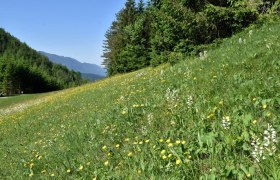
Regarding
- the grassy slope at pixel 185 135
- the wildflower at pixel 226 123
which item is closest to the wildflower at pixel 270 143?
the grassy slope at pixel 185 135

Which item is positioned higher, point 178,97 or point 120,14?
point 120,14

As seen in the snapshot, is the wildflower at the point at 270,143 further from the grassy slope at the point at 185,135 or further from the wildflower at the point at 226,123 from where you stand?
the wildflower at the point at 226,123

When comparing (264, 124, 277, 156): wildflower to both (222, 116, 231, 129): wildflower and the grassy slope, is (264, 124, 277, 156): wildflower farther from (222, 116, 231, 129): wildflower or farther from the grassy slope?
(222, 116, 231, 129): wildflower

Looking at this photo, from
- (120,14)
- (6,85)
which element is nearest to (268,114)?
(120,14)

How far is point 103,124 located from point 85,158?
1777mm

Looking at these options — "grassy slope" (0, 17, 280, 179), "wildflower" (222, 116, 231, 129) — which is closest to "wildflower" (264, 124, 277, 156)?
"grassy slope" (0, 17, 280, 179)

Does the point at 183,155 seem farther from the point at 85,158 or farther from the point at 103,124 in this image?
the point at 103,124

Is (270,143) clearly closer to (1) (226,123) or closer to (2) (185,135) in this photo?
(1) (226,123)

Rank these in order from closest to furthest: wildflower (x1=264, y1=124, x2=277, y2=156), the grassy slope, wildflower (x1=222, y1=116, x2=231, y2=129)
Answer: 1. wildflower (x1=264, y1=124, x2=277, y2=156)
2. the grassy slope
3. wildflower (x1=222, y1=116, x2=231, y2=129)

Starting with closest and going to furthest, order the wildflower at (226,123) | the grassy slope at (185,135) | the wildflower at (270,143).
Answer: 1. the wildflower at (270,143)
2. the grassy slope at (185,135)
3. the wildflower at (226,123)

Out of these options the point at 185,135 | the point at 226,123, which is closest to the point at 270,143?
the point at 226,123

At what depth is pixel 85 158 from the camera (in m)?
6.24

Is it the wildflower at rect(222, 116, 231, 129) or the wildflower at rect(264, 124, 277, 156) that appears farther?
the wildflower at rect(222, 116, 231, 129)

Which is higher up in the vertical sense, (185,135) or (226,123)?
(226,123)
